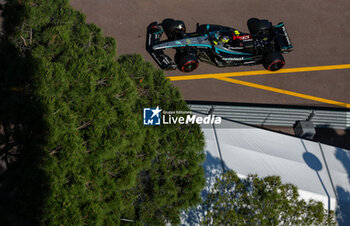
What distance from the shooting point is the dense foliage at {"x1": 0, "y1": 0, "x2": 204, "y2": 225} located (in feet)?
18.9

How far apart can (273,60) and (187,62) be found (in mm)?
4132

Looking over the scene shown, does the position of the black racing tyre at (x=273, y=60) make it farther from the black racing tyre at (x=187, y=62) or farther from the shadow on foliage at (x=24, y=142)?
the shadow on foliage at (x=24, y=142)

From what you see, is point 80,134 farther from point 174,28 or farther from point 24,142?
point 174,28

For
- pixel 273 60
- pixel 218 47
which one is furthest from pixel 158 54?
pixel 273 60

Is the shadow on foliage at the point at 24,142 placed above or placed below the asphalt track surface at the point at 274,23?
below

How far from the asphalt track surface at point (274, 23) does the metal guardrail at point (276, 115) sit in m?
1.17

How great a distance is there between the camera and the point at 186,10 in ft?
55.9

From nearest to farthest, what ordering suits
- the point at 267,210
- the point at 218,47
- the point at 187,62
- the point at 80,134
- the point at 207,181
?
the point at 80,134 < the point at 267,210 < the point at 207,181 < the point at 187,62 < the point at 218,47

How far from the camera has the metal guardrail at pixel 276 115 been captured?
13234 millimetres

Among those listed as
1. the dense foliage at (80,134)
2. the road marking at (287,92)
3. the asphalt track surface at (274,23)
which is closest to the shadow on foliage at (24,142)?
the dense foliage at (80,134)

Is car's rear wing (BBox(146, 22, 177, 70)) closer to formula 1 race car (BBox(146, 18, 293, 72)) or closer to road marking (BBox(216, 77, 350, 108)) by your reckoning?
formula 1 race car (BBox(146, 18, 293, 72))

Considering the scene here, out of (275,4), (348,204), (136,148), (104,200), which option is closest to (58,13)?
(136,148)

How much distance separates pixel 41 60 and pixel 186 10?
12.2 m

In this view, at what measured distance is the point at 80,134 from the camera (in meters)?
6.39
